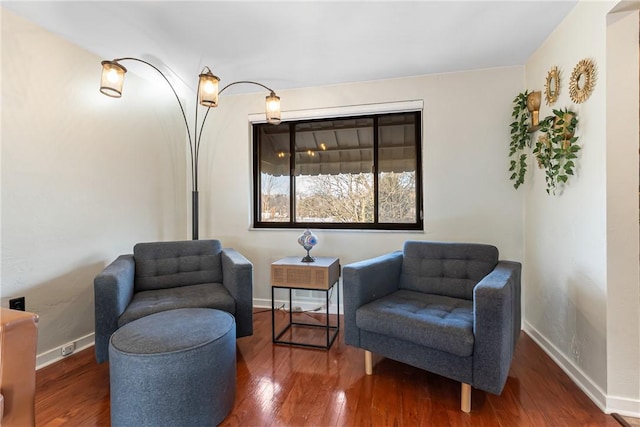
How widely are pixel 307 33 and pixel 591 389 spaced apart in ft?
9.20

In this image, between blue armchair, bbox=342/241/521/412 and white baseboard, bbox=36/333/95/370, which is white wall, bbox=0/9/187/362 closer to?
white baseboard, bbox=36/333/95/370

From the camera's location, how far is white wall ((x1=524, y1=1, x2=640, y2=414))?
1.52m

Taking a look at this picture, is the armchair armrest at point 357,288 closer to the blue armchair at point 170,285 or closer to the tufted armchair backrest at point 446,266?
the tufted armchair backrest at point 446,266

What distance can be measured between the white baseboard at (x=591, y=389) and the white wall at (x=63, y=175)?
11.0 feet

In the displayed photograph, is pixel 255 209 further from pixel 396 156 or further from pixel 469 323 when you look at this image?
pixel 469 323

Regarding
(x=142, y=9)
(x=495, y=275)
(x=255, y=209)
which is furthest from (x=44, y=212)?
(x=495, y=275)

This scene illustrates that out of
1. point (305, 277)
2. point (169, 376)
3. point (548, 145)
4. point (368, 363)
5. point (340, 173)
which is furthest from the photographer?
point (340, 173)

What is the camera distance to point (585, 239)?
171 centimetres

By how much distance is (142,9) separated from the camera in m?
1.82

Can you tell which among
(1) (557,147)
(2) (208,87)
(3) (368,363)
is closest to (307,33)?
(2) (208,87)

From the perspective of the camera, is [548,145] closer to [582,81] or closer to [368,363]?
[582,81]

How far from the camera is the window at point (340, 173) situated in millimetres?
2840

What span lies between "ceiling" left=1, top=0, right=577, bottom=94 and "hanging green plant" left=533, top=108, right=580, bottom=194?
68cm

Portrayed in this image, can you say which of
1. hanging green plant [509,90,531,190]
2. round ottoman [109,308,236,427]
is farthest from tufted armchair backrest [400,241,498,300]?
round ottoman [109,308,236,427]
